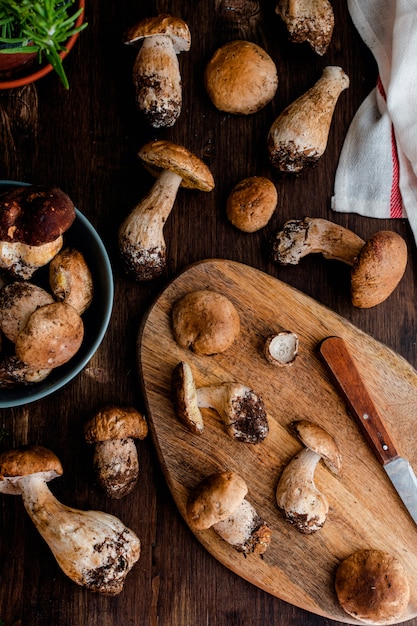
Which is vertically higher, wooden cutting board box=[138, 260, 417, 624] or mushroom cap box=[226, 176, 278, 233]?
mushroom cap box=[226, 176, 278, 233]

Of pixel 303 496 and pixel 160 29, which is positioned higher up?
pixel 160 29

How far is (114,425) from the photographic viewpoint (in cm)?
197

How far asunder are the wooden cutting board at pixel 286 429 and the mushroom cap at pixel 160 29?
2.26 ft

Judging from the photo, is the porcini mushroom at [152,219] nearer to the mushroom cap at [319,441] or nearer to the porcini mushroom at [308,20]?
the porcini mushroom at [308,20]

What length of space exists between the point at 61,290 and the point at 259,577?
1047mm

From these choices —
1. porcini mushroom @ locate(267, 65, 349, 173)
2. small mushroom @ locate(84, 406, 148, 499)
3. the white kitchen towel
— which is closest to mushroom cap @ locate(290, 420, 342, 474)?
small mushroom @ locate(84, 406, 148, 499)

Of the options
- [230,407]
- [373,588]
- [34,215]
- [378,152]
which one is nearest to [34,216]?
[34,215]

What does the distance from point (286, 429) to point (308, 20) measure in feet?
4.20

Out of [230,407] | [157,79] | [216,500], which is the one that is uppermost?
[157,79]

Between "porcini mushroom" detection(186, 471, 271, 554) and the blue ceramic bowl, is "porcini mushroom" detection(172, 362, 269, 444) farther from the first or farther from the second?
the blue ceramic bowl

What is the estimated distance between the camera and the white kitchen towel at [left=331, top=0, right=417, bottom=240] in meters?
2.21

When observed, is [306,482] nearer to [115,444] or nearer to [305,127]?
[115,444]

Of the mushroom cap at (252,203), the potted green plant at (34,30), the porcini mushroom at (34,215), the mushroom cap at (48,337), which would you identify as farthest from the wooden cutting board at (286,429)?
the potted green plant at (34,30)

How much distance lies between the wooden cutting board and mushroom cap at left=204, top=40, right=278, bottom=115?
0.51 m
